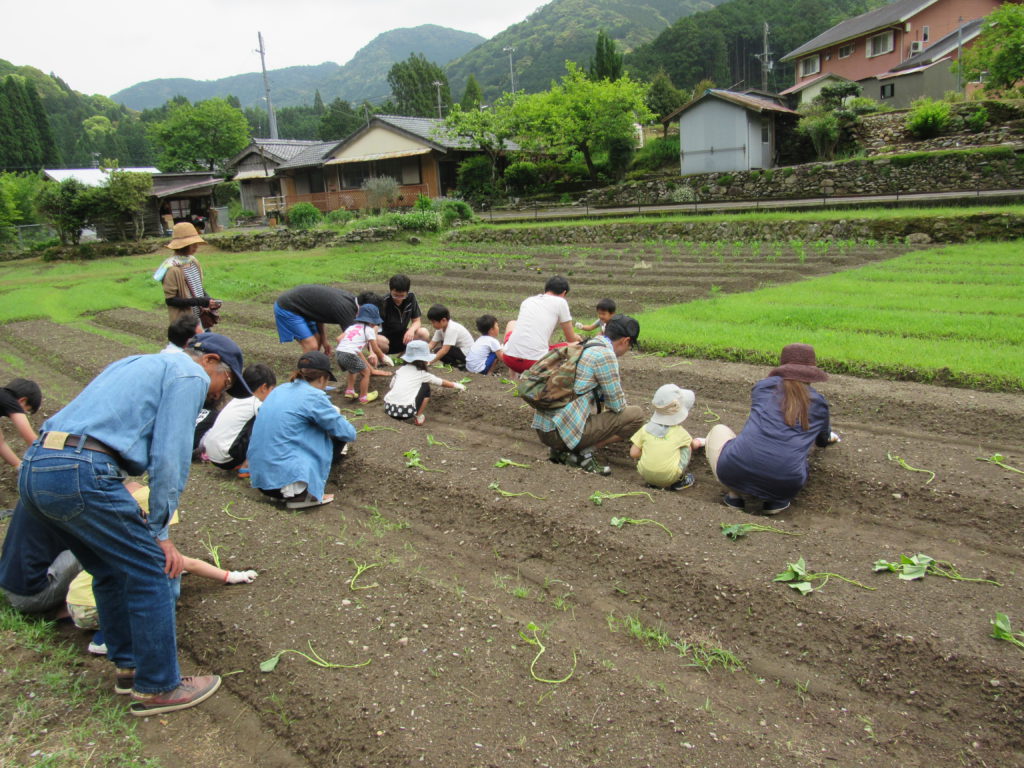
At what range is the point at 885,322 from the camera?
972 centimetres

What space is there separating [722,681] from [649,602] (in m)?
0.71

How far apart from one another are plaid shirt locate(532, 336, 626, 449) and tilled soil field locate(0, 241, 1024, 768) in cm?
36

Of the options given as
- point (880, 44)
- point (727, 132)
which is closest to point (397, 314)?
point (727, 132)

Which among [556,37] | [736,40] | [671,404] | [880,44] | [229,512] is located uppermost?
[556,37]

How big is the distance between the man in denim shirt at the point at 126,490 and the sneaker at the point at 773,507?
12.9 ft

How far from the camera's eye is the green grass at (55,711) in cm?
307

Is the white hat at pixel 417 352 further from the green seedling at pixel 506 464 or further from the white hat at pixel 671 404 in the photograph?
the white hat at pixel 671 404

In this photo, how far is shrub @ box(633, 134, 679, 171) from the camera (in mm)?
38312

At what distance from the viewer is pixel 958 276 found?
12.5m

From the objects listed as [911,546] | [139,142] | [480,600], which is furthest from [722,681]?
[139,142]

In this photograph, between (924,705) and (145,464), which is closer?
(145,464)

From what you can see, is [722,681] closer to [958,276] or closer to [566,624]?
[566,624]

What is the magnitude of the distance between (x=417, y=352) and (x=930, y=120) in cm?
2593

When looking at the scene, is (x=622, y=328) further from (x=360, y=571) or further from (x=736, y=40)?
(x=736, y=40)
